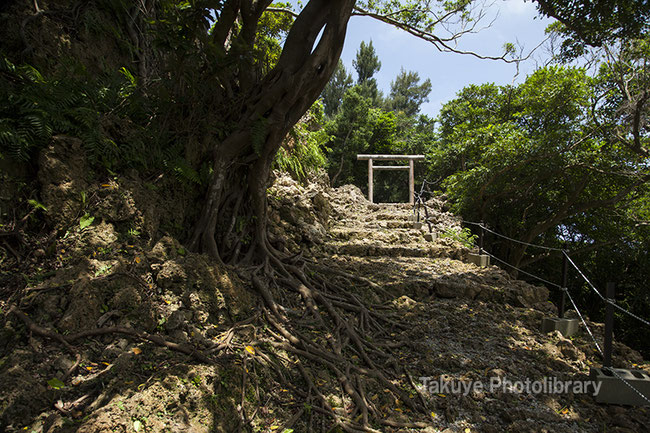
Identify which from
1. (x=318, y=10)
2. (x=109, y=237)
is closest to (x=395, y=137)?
(x=318, y=10)

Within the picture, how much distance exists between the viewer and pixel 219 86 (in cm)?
406

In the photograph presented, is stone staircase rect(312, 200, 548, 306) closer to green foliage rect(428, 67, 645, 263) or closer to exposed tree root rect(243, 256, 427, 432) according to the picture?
exposed tree root rect(243, 256, 427, 432)

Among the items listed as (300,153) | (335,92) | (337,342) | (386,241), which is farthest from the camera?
(335,92)

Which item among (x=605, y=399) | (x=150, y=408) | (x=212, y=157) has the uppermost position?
(x=212, y=157)

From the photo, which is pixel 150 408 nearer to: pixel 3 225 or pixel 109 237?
pixel 109 237

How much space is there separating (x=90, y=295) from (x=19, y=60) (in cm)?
246

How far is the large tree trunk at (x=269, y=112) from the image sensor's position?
148 inches

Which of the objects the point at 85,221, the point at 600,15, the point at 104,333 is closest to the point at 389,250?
the point at 600,15

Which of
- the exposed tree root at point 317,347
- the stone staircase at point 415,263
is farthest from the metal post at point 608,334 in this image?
the stone staircase at point 415,263

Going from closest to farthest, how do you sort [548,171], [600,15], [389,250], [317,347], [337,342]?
[317,347], [337,342], [600,15], [389,250], [548,171]

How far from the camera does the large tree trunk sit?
376cm

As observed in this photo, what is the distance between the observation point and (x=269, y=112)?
4.01 m

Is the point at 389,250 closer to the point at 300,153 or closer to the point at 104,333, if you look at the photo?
the point at 300,153

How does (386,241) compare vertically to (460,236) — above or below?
below
